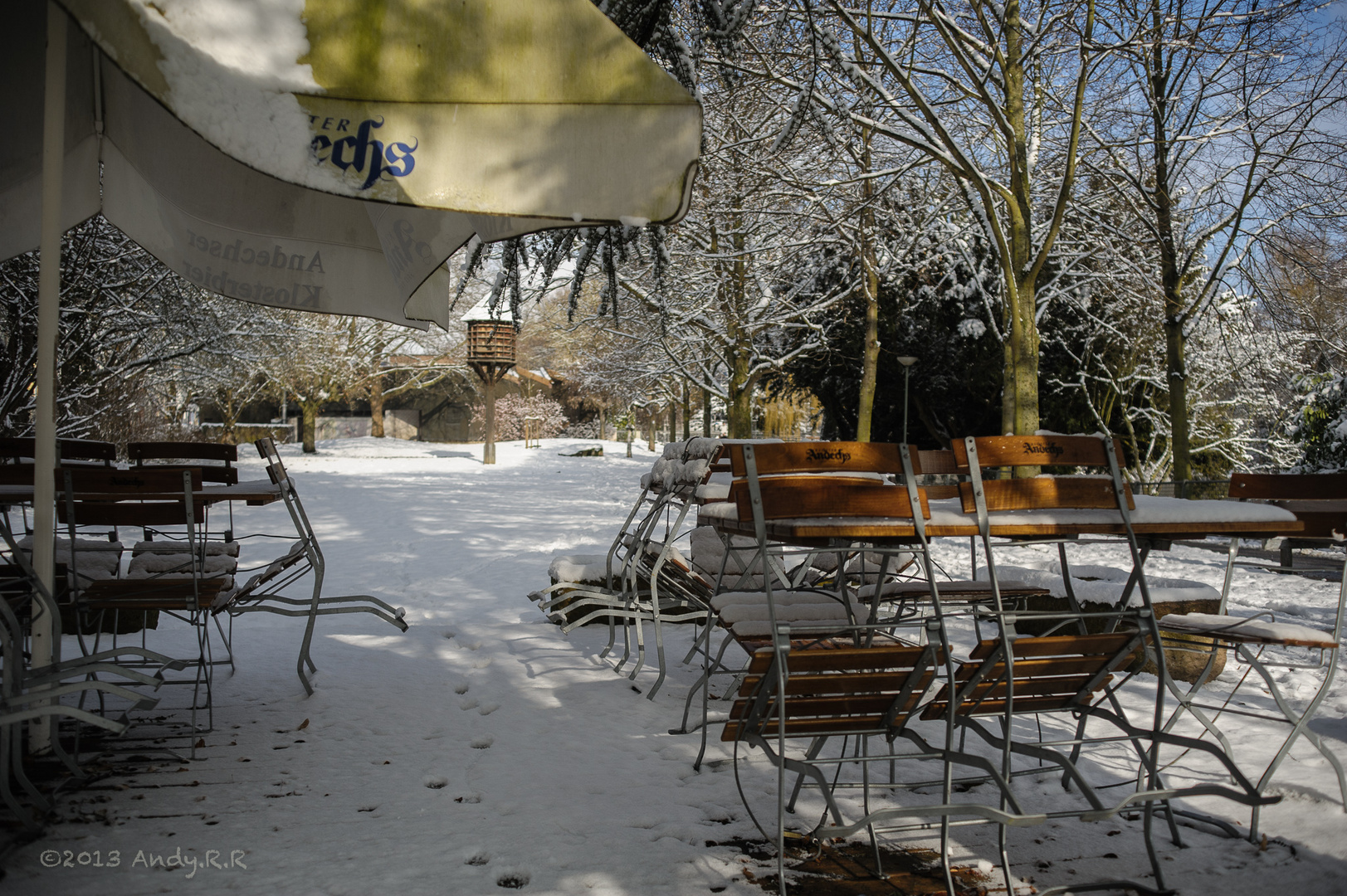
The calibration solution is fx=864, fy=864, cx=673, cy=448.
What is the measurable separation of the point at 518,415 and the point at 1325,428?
37.7m

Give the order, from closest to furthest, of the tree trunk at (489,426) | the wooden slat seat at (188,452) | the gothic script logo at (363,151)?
the gothic script logo at (363,151) < the wooden slat seat at (188,452) < the tree trunk at (489,426)

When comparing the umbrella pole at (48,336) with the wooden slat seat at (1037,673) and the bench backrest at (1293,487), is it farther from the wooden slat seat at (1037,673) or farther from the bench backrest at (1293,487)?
the bench backrest at (1293,487)

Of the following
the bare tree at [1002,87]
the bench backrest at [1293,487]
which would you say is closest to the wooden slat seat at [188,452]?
the bench backrest at [1293,487]

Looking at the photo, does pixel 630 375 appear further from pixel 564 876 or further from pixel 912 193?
pixel 564 876

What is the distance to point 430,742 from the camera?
→ 3.55 m

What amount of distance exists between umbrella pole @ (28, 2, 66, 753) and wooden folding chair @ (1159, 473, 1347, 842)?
12.5 ft

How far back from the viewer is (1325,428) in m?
13.3

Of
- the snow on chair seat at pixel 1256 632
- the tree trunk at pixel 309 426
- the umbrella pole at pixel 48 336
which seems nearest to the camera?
the snow on chair seat at pixel 1256 632

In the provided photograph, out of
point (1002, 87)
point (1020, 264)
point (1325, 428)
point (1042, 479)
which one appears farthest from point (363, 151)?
point (1325, 428)

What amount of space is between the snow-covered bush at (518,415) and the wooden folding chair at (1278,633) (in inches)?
1636

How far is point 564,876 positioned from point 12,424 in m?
11.9

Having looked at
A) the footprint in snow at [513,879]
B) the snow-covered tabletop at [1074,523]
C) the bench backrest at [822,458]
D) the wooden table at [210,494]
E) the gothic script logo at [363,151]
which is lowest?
the footprint in snow at [513,879]

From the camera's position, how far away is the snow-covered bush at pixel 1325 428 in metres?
12.7

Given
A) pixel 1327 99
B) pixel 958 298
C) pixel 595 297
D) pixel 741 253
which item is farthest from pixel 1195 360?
pixel 595 297
